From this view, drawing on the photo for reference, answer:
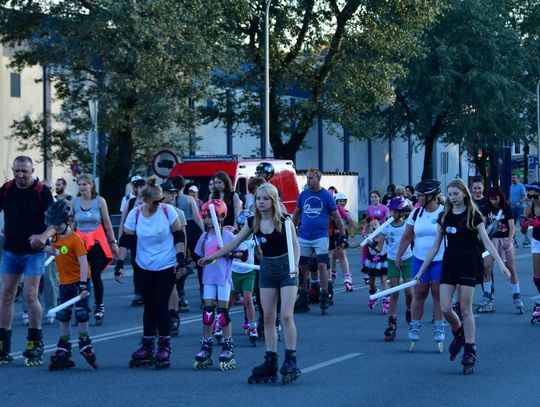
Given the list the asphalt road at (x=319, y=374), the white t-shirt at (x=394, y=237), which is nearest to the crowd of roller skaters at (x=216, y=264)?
the asphalt road at (x=319, y=374)

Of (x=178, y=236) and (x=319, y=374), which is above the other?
(x=178, y=236)

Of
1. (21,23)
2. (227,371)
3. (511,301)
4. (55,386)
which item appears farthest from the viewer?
(21,23)

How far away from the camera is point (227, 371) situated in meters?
11.5

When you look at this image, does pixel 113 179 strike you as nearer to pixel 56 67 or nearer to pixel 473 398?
pixel 56 67

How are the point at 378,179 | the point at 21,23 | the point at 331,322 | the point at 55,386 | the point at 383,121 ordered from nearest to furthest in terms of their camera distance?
the point at 55,386 < the point at 331,322 < the point at 21,23 < the point at 383,121 < the point at 378,179

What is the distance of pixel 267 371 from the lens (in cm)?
1061

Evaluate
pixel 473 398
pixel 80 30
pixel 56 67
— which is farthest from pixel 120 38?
pixel 473 398

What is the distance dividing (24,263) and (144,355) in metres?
1.43

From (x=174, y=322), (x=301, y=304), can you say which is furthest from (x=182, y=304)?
(x=174, y=322)

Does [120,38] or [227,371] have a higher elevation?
[120,38]

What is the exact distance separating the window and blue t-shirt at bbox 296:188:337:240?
23.3 m

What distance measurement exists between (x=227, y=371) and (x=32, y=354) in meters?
1.81

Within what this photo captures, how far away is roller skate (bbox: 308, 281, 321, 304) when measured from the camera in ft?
58.6

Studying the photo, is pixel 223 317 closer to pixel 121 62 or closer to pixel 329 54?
pixel 121 62
